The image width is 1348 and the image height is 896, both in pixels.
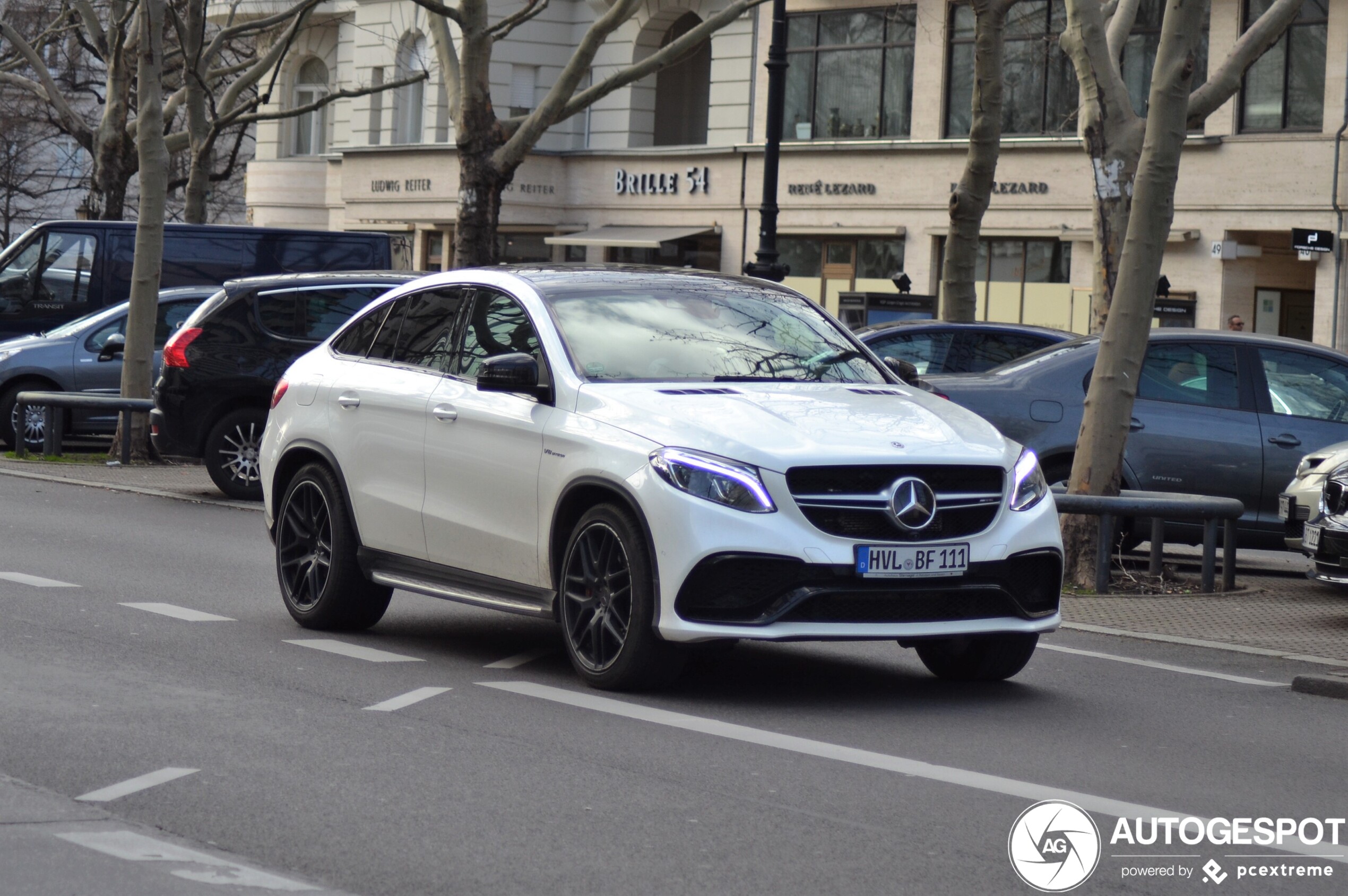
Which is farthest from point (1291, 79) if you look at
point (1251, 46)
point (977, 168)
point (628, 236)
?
point (1251, 46)

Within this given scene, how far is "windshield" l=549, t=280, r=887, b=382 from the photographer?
8.27m

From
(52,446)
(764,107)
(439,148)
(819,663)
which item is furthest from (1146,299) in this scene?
(439,148)

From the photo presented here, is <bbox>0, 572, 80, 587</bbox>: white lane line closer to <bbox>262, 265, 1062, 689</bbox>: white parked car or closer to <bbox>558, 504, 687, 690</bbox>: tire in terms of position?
<bbox>262, 265, 1062, 689</bbox>: white parked car

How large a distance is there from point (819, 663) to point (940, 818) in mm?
3017

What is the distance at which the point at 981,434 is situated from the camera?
7.92m

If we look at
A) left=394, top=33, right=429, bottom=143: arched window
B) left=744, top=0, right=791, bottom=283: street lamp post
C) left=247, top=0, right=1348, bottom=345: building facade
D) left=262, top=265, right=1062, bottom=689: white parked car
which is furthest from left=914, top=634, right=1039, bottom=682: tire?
left=394, top=33, right=429, bottom=143: arched window

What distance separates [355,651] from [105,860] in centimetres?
373

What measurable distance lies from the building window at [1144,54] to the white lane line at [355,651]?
24.8 metres

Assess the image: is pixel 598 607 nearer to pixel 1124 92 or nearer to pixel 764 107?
pixel 1124 92

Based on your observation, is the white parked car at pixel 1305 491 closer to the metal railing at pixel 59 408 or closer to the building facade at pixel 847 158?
the metal railing at pixel 59 408

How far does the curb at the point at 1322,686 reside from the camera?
8398mm

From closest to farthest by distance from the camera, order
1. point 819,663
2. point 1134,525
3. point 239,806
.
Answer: point 239,806
point 819,663
point 1134,525

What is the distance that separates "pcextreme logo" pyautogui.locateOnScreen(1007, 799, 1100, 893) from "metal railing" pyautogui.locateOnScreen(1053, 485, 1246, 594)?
5.82 metres

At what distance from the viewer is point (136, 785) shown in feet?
19.6
